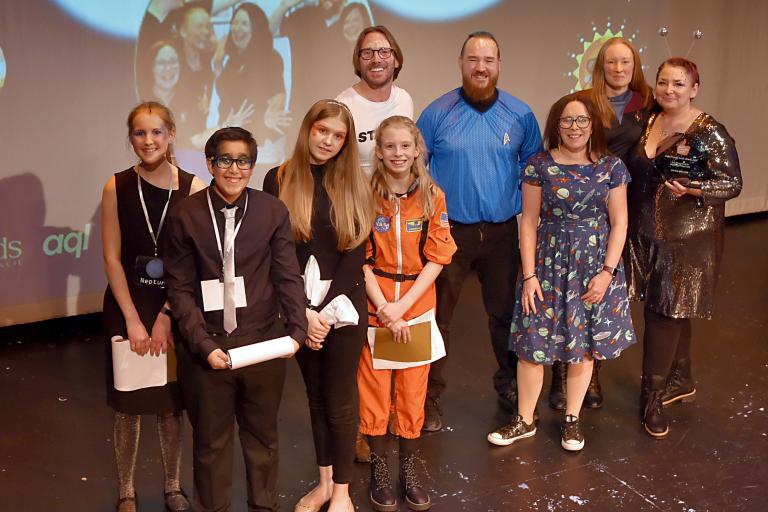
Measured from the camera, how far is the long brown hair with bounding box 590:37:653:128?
3.44 m

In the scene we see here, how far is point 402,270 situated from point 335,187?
431mm

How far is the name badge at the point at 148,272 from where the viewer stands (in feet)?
8.18

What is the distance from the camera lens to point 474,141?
3.27 meters

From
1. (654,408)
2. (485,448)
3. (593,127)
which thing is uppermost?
(593,127)

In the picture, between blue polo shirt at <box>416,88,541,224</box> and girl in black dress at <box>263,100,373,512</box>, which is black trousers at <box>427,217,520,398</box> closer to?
blue polo shirt at <box>416,88,541,224</box>

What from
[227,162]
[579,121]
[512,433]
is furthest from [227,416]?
[579,121]

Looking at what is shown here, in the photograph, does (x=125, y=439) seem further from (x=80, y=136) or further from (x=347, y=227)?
(x=80, y=136)

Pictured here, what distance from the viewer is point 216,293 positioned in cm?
226

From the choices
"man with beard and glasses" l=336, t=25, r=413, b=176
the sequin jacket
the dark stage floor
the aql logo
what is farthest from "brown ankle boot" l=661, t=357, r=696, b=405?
the aql logo

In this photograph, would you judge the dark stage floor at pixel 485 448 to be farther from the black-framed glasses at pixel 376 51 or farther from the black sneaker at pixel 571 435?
the black-framed glasses at pixel 376 51

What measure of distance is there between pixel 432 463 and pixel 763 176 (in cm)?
615

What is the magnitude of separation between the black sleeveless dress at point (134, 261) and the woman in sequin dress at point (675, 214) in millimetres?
1854

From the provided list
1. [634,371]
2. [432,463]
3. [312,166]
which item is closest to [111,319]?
[312,166]

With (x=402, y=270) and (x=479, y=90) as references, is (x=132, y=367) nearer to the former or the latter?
(x=402, y=270)
